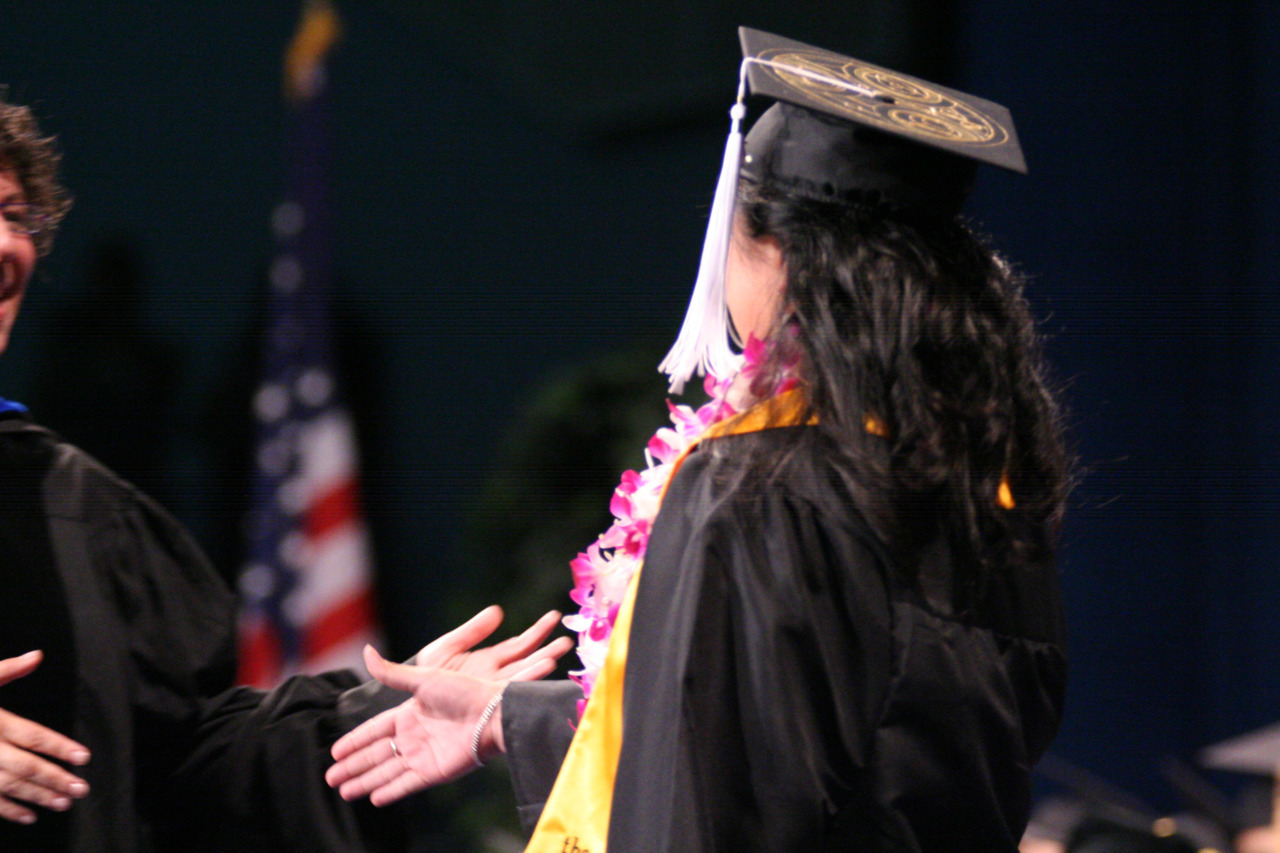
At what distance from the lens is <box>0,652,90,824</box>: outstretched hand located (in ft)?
4.55

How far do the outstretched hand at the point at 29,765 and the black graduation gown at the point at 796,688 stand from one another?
0.68 m

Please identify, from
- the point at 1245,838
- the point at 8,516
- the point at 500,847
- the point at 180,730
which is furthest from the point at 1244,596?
the point at 8,516

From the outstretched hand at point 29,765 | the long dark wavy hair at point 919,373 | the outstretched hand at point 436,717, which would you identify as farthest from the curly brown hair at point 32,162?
the long dark wavy hair at point 919,373

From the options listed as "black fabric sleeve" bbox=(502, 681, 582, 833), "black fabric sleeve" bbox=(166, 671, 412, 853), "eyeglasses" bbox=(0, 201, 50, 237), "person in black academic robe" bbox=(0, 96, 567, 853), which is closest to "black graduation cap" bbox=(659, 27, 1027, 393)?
"black fabric sleeve" bbox=(502, 681, 582, 833)

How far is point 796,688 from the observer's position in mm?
1048

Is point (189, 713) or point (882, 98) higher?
point (882, 98)

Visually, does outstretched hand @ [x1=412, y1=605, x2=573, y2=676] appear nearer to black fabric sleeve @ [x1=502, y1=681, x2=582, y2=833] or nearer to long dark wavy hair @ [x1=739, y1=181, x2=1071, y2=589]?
black fabric sleeve @ [x1=502, y1=681, x2=582, y2=833]

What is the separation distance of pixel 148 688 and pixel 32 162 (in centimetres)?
70

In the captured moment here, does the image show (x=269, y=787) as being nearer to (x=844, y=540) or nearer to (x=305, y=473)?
(x=844, y=540)

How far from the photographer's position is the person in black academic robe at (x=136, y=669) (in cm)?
155

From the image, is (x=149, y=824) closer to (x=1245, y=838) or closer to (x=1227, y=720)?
(x=1245, y=838)

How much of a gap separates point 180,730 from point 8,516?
0.35m

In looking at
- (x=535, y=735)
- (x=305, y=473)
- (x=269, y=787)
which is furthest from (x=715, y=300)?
(x=305, y=473)

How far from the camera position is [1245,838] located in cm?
206
